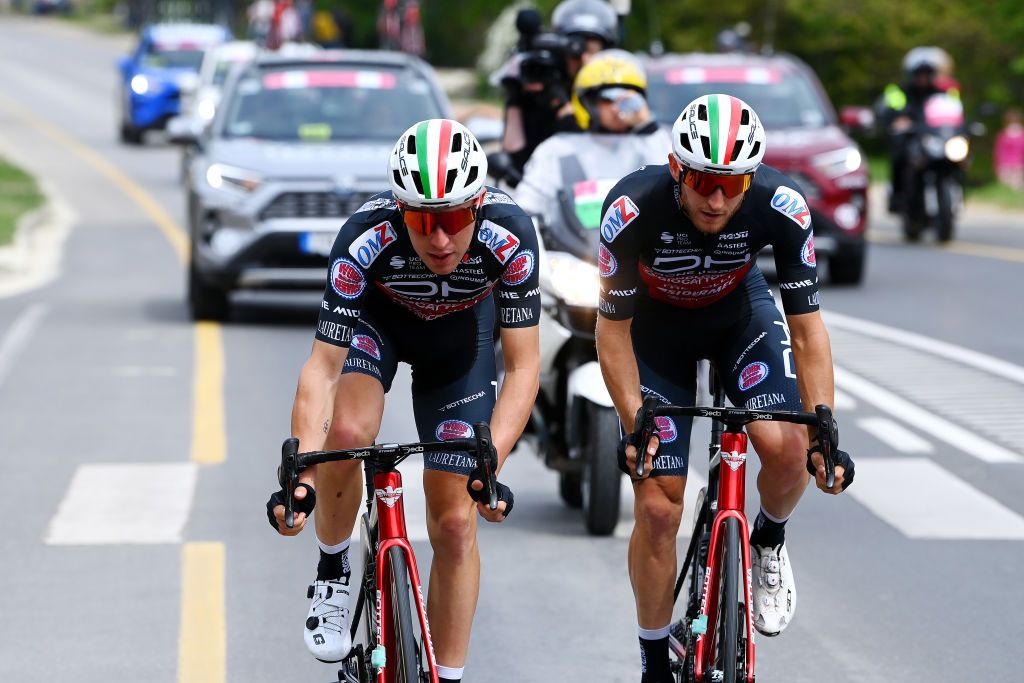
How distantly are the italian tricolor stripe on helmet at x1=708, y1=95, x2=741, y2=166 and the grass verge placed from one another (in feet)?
57.9

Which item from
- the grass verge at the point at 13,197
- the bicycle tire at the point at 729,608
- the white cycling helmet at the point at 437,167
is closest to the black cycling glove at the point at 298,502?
the white cycling helmet at the point at 437,167

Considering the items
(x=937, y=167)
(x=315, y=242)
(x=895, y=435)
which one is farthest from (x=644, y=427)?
(x=937, y=167)

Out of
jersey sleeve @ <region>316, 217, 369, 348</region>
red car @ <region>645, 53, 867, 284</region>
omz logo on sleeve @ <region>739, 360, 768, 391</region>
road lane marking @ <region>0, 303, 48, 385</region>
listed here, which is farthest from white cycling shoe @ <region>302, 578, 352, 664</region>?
red car @ <region>645, 53, 867, 284</region>

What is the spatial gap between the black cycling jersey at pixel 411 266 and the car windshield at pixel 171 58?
34.9 m

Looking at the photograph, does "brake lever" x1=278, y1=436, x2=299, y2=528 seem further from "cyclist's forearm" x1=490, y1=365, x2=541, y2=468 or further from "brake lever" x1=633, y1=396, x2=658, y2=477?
"brake lever" x1=633, y1=396, x2=658, y2=477

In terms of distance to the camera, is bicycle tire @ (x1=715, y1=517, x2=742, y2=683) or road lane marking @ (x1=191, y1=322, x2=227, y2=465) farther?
road lane marking @ (x1=191, y1=322, x2=227, y2=465)

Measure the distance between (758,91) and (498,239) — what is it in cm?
1385

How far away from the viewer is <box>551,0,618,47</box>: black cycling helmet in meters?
11.2

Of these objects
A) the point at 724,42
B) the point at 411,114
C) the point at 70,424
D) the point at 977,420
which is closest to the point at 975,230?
the point at 724,42

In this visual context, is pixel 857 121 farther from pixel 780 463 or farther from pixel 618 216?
pixel 618 216

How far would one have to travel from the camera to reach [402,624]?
504cm

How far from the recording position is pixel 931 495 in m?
9.34

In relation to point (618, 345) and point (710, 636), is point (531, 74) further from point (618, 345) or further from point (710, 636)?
point (710, 636)

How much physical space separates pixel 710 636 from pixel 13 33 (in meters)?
87.6
